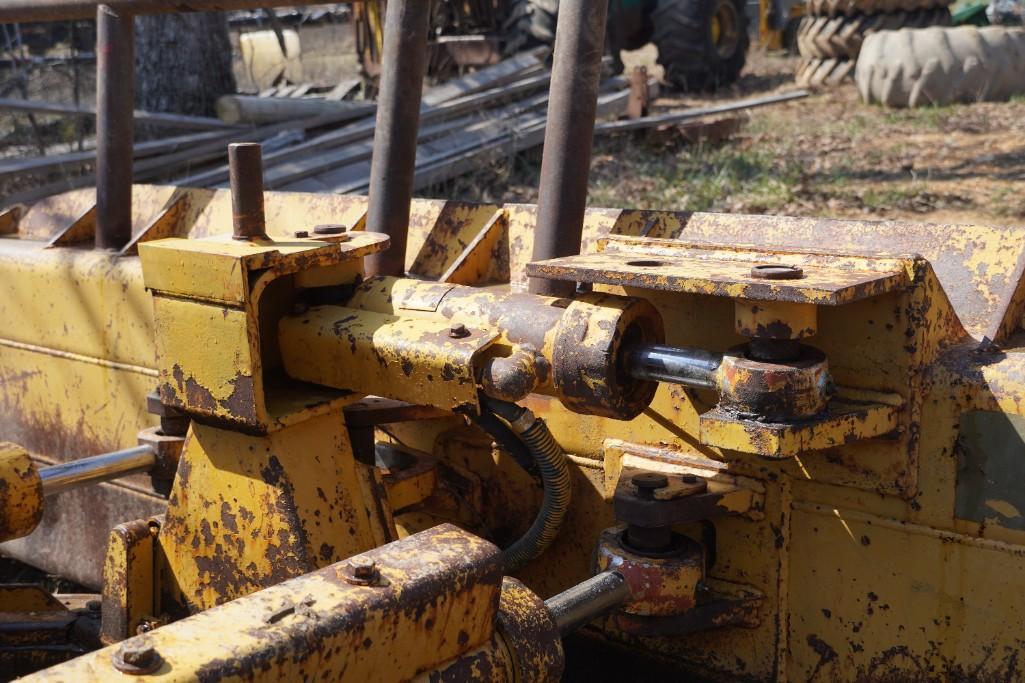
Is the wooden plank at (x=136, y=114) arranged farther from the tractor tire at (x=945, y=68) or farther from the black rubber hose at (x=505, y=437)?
the black rubber hose at (x=505, y=437)

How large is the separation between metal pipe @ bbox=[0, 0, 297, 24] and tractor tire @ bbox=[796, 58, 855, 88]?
31.9 feet

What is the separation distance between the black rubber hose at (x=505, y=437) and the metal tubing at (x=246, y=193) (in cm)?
52

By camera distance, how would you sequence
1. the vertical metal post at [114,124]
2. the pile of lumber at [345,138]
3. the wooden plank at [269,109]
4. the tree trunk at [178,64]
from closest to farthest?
the vertical metal post at [114,124] < the pile of lumber at [345,138] < the wooden plank at [269,109] < the tree trunk at [178,64]

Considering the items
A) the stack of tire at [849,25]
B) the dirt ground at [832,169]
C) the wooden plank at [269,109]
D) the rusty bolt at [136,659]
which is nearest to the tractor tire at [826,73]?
the stack of tire at [849,25]

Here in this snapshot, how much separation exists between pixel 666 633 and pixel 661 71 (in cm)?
1238

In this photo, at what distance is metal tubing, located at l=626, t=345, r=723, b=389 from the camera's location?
1771 millimetres

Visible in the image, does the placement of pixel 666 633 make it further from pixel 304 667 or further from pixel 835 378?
pixel 304 667

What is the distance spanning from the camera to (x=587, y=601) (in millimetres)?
1893

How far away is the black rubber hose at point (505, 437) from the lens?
1953mm

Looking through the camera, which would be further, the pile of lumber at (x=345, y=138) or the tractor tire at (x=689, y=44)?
the tractor tire at (x=689, y=44)

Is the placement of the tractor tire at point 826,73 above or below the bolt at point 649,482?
above

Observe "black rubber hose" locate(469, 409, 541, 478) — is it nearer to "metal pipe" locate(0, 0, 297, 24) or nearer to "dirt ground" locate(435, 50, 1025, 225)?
"metal pipe" locate(0, 0, 297, 24)

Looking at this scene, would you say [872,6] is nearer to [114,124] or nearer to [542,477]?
[114,124]

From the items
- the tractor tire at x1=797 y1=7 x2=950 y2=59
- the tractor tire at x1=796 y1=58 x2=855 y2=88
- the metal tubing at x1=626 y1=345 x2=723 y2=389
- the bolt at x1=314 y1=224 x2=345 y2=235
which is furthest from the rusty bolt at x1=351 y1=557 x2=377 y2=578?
the tractor tire at x1=797 y1=7 x2=950 y2=59
